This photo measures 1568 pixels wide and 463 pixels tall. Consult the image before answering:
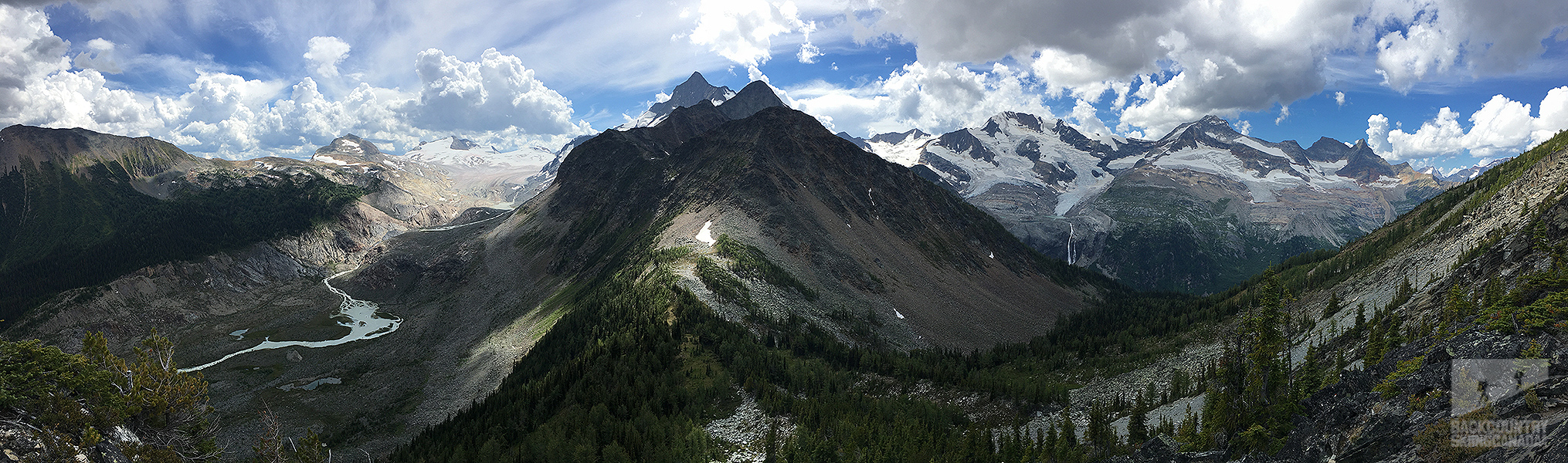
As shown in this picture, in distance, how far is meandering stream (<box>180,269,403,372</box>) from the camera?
123250 mm

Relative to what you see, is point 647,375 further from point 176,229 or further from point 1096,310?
point 176,229

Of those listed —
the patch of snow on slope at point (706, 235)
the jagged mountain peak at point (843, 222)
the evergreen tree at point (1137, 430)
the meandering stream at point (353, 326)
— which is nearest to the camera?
the evergreen tree at point (1137, 430)

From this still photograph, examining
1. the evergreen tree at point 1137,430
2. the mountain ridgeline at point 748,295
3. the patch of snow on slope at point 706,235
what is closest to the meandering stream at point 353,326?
the mountain ridgeline at point 748,295

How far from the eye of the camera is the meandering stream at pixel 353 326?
12325 centimetres

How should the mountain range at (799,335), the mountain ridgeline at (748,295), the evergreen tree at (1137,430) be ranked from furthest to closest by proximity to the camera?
1. the mountain ridgeline at (748,295)
2. the evergreen tree at (1137,430)
3. the mountain range at (799,335)

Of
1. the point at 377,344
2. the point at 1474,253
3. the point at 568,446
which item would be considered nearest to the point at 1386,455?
the point at 1474,253

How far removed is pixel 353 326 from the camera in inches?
5502

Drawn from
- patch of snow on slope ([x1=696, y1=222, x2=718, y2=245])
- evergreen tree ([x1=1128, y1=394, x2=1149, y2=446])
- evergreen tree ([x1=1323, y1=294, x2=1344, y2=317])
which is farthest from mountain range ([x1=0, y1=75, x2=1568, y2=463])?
patch of snow on slope ([x1=696, y1=222, x2=718, y2=245])

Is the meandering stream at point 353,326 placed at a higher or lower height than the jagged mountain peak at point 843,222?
lower

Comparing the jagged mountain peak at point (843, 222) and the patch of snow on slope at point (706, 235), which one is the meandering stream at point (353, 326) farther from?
the patch of snow on slope at point (706, 235)

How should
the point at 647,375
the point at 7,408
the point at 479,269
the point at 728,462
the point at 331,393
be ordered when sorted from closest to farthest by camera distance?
1. the point at 7,408
2. the point at 728,462
3. the point at 647,375
4. the point at 331,393
5. the point at 479,269

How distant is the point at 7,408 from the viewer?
21172 mm

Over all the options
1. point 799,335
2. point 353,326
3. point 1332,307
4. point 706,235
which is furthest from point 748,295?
point 353,326

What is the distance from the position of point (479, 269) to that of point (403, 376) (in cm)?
7719
